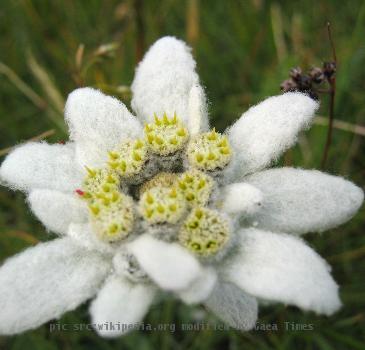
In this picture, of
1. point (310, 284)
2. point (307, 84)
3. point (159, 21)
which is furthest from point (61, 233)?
point (159, 21)

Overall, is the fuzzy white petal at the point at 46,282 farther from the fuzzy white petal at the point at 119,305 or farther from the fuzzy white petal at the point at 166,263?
the fuzzy white petal at the point at 166,263

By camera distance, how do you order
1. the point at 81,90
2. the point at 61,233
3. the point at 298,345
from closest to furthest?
the point at 61,233
the point at 81,90
the point at 298,345

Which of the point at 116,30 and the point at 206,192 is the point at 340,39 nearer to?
the point at 116,30

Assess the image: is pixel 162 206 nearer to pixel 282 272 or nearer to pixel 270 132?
pixel 282 272

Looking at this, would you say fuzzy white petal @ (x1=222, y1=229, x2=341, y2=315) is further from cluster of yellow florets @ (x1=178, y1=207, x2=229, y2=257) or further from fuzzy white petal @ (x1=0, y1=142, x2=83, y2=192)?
fuzzy white petal @ (x1=0, y1=142, x2=83, y2=192)

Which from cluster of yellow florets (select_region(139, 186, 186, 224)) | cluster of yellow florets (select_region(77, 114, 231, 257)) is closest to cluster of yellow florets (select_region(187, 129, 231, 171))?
cluster of yellow florets (select_region(77, 114, 231, 257))

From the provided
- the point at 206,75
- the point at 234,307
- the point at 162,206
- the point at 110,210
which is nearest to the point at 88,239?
the point at 110,210

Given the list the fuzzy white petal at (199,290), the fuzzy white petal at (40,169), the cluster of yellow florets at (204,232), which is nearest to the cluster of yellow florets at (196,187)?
the cluster of yellow florets at (204,232)
